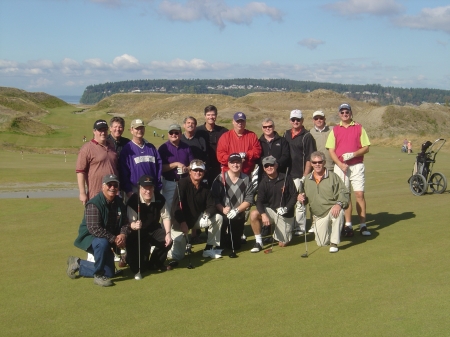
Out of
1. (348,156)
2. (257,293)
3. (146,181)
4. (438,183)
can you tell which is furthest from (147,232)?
(438,183)

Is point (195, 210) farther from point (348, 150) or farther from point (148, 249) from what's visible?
point (348, 150)

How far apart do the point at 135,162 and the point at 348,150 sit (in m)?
3.39

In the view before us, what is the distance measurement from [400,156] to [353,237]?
74.4 ft

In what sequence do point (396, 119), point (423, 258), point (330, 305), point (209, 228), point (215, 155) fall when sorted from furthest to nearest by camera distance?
point (396, 119) < point (215, 155) < point (209, 228) < point (423, 258) < point (330, 305)

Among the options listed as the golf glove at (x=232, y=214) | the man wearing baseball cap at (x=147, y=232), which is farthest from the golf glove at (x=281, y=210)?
the man wearing baseball cap at (x=147, y=232)

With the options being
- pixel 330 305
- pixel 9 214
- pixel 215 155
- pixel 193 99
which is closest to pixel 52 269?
pixel 215 155

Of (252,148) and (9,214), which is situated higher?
(252,148)

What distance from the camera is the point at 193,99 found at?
378ft

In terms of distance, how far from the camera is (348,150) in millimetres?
8805

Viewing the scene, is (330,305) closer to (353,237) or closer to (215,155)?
(353,237)

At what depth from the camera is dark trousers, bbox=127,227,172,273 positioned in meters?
7.25

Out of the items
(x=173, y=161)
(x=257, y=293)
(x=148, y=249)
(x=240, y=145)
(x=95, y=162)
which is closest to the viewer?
(x=257, y=293)

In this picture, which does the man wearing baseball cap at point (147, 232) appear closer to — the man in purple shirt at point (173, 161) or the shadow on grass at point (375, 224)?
the man in purple shirt at point (173, 161)

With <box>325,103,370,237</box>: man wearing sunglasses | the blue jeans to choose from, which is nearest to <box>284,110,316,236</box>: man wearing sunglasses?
A: <box>325,103,370,237</box>: man wearing sunglasses
